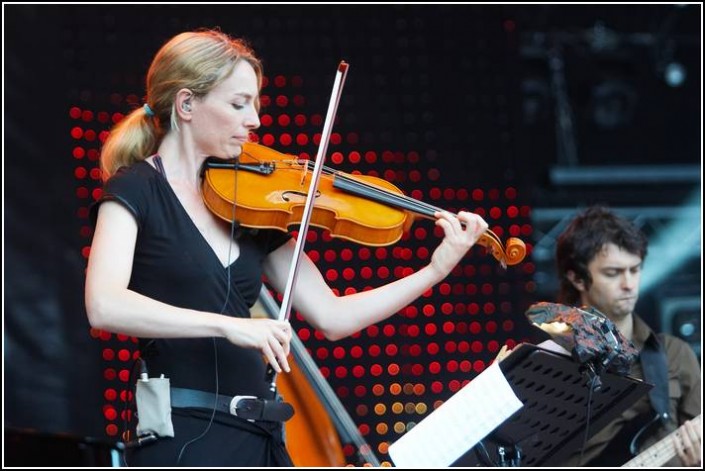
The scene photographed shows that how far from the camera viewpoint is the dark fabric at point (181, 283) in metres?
2.28

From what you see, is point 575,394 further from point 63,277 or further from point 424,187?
point 63,277

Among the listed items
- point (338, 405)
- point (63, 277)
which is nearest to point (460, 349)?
point (338, 405)

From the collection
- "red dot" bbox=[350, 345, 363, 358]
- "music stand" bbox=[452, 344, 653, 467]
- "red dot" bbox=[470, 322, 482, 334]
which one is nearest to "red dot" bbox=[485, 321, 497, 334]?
"red dot" bbox=[470, 322, 482, 334]

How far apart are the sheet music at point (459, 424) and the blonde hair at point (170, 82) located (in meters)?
0.84

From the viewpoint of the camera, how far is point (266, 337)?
2092 mm

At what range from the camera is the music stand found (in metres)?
2.44

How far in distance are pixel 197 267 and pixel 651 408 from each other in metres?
1.79

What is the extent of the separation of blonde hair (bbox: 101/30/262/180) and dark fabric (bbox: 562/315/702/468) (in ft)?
5.54

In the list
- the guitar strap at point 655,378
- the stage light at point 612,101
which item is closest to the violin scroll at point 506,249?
the guitar strap at point 655,378

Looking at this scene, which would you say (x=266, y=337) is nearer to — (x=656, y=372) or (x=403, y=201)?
(x=403, y=201)

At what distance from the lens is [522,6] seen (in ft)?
16.3

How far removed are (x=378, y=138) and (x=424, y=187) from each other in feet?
0.88

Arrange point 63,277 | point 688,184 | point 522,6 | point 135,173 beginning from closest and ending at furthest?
point 135,173 → point 63,277 → point 522,6 → point 688,184

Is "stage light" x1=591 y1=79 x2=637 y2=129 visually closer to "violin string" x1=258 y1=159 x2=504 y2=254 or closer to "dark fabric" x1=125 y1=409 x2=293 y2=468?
"violin string" x1=258 y1=159 x2=504 y2=254
